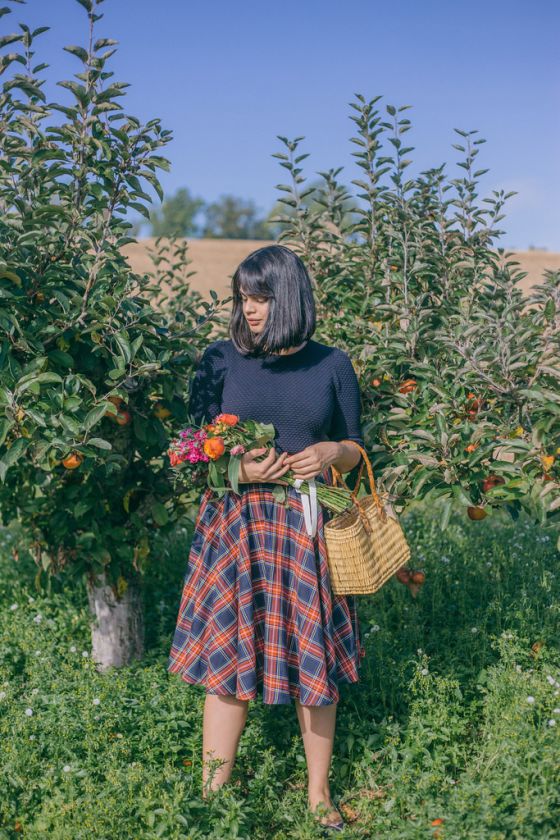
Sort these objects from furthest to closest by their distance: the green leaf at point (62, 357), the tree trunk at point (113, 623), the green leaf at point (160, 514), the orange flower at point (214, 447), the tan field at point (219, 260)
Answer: the tan field at point (219, 260) → the tree trunk at point (113, 623) → the green leaf at point (160, 514) → the green leaf at point (62, 357) → the orange flower at point (214, 447)

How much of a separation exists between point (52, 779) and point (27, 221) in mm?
1636

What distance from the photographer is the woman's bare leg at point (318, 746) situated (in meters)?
2.30

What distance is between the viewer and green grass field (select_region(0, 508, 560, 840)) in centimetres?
214

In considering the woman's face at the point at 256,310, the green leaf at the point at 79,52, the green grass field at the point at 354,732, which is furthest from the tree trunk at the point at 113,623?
the green leaf at the point at 79,52

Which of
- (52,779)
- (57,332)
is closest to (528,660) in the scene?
(52,779)

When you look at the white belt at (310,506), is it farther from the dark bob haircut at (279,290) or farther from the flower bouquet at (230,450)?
the dark bob haircut at (279,290)

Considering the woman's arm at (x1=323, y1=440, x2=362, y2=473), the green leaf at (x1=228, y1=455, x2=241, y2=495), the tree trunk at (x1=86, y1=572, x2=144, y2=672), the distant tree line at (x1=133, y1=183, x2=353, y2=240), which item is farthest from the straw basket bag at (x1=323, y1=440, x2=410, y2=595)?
the distant tree line at (x1=133, y1=183, x2=353, y2=240)

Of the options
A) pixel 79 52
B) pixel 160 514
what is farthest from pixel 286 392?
pixel 79 52

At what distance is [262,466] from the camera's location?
216cm

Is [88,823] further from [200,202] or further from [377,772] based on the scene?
[200,202]

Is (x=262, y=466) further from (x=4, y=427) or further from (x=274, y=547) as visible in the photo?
(x=4, y=427)

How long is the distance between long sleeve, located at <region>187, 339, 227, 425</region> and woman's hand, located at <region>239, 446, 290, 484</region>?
0.25 m

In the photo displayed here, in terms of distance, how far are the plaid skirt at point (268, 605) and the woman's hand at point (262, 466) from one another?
94 millimetres

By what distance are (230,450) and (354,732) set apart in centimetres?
116
